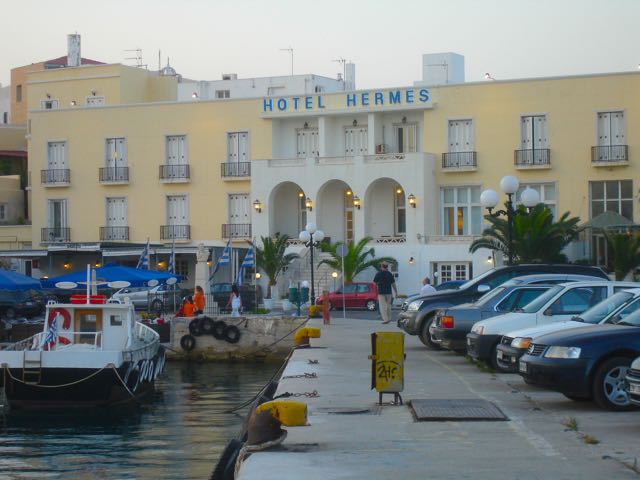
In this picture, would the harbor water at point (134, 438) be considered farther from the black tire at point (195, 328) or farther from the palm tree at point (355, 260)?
the palm tree at point (355, 260)

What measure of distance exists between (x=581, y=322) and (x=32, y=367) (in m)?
13.5

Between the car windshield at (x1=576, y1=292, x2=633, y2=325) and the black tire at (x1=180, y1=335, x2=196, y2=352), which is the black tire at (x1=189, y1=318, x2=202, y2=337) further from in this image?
the car windshield at (x1=576, y1=292, x2=633, y2=325)

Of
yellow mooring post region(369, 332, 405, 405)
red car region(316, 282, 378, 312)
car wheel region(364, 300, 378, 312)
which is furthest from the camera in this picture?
Answer: red car region(316, 282, 378, 312)

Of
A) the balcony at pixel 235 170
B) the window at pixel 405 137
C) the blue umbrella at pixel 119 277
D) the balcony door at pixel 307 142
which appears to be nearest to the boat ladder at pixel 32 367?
the blue umbrella at pixel 119 277

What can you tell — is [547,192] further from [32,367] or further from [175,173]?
[32,367]

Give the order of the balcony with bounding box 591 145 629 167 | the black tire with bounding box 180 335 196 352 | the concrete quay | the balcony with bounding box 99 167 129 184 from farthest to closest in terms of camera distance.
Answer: the balcony with bounding box 99 167 129 184 < the balcony with bounding box 591 145 629 167 < the black tire with bounding box 180 335 196 352 < the concrete quay

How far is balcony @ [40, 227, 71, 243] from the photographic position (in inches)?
2655

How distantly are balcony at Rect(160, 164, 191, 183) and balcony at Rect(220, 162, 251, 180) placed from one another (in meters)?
2.04

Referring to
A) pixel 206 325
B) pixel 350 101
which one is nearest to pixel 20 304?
pixel 206 325

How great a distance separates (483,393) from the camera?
18906 mm

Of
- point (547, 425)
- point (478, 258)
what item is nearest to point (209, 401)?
point (547, 425)

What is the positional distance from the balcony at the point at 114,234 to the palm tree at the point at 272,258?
9.90m

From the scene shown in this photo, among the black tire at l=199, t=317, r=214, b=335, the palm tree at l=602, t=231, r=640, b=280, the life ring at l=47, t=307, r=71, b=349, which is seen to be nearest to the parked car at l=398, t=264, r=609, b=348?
the life ring at l=47, t=307, r=71, b=349

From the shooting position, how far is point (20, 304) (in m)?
50.9
